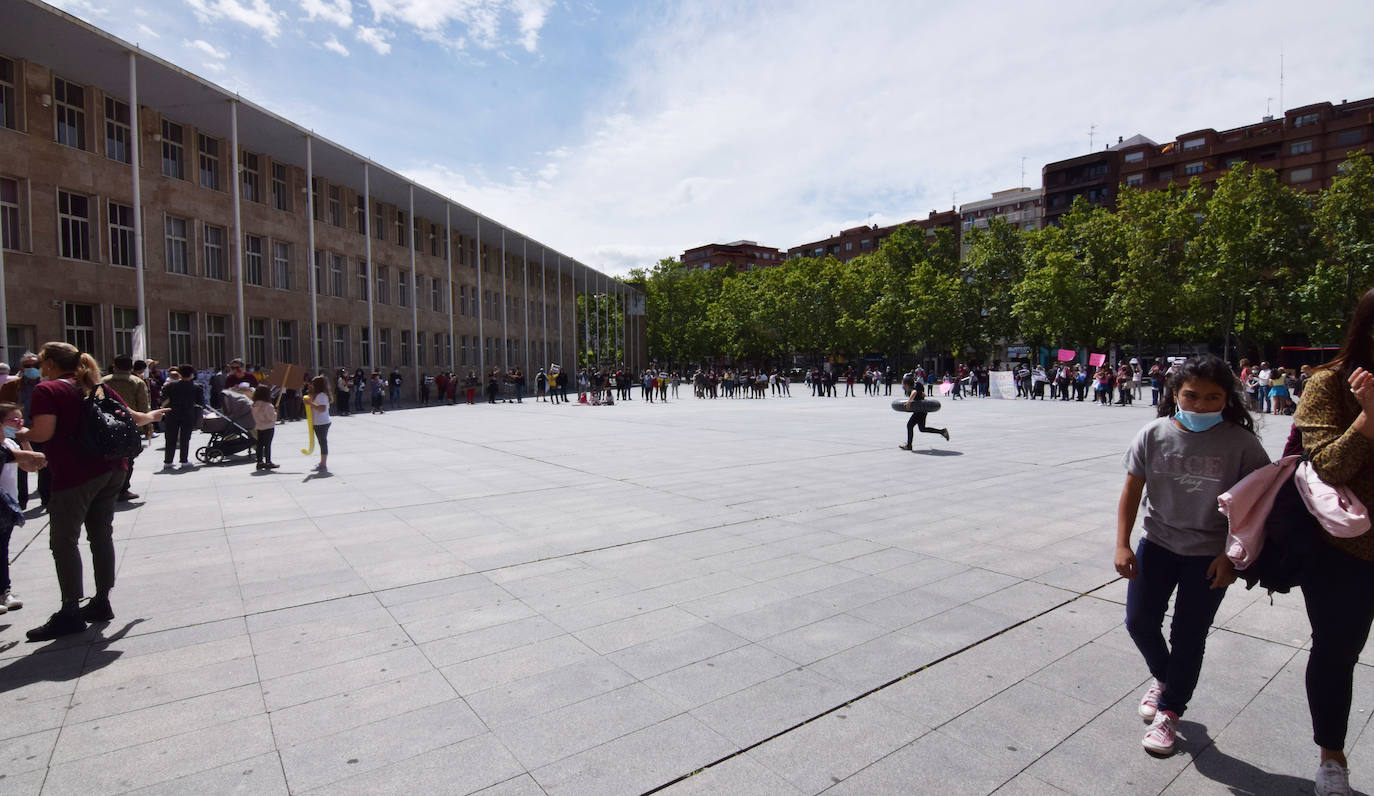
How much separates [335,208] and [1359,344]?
37602 millimetres

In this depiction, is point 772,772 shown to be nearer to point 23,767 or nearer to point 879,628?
point 879,628

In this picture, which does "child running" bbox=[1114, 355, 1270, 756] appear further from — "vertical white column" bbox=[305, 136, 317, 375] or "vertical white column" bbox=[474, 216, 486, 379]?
"vertical white column" bbox=[474, 216, 486, 379]

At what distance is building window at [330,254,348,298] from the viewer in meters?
33.3

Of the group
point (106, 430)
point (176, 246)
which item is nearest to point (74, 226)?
point (176, 246)

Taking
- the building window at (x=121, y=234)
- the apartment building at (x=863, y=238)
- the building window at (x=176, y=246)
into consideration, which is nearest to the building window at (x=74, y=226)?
the building window at (x=121, y=234)

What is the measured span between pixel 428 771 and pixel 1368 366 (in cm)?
358

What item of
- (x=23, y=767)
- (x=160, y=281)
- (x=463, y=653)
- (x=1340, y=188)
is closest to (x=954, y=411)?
(x=463, y=653)

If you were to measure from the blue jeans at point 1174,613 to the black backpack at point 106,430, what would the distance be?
5252 millimetres

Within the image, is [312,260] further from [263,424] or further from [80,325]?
[263,424]

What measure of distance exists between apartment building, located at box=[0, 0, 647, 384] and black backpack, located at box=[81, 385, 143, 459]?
18358mm

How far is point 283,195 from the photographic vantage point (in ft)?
101

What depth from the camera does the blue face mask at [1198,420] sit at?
9.39 feet

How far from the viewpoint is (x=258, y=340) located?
29.0 metres

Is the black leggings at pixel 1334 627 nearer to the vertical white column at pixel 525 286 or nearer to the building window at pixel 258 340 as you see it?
the building window at pixel 258 340
